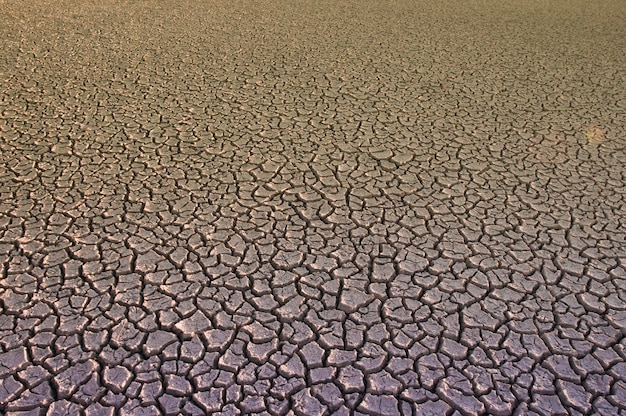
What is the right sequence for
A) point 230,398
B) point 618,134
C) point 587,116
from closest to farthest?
point 230,398 → point 618,134 → point 587,116

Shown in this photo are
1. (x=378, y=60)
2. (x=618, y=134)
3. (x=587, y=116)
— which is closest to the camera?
(x=618, y=134)

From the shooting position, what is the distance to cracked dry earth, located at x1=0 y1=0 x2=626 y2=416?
5.82 ft

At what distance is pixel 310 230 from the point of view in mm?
2471

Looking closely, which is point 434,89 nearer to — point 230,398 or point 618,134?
point 618,134

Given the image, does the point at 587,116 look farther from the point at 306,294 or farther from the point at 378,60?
the point at 306,294

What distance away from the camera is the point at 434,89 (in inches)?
155

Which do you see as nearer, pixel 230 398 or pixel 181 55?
pixel 230 398

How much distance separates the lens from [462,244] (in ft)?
7.86

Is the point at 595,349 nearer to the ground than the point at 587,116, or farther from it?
nearer to the ground

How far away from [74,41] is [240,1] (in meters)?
1.90

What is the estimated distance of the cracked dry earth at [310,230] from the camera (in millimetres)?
1773

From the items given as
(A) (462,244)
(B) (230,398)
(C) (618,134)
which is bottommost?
(B) (230,398)

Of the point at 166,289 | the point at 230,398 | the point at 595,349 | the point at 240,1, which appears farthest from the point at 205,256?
the point at 240,1

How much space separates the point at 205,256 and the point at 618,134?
8.19 ft
